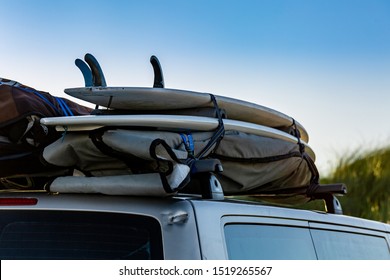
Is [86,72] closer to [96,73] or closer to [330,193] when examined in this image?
[96,73]

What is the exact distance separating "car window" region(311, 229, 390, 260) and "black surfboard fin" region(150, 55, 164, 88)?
956 mm

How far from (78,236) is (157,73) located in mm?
968

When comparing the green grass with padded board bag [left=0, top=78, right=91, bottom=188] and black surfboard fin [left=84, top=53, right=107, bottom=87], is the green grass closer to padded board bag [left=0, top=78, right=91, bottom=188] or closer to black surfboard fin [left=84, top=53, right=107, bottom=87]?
black surfboard fin [left=84, top=53, right=107, bottom=87]

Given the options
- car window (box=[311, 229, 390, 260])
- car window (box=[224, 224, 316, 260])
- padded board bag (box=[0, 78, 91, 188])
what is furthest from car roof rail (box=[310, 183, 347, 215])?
padded board bag (box=[0, 78, 91, 188])

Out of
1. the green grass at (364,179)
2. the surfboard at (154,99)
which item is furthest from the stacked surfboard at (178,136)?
the green grass at (364,179)

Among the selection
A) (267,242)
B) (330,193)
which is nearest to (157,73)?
(267,242)

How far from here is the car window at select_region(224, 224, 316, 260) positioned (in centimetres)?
329

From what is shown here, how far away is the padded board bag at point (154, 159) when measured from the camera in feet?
10.5

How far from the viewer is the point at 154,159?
3236mm

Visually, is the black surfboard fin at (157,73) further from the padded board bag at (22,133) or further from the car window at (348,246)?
the car window at (348,246)

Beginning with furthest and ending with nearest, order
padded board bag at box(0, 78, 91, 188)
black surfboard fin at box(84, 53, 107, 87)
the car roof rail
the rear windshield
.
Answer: the car roof rail < black surfboard fin at box(84, 53, 107, 87) < padded board bag at box(0, 78, 91, 188) < the rear windshield

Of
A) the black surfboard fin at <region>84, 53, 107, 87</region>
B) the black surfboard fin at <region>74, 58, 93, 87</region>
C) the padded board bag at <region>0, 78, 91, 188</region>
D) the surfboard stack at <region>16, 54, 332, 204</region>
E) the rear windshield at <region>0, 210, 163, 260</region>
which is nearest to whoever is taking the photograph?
the rear windshield at <region>0, 210, 163, 260</region>
